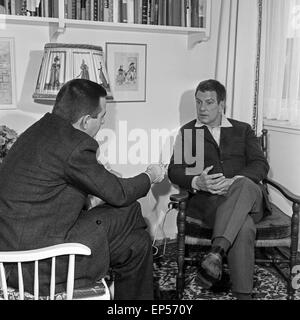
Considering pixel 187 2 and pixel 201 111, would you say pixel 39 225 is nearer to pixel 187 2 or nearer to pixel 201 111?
pixel 201 111

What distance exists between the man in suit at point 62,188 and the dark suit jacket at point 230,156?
83 cm

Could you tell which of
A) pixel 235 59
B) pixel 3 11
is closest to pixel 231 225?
pixel 235 59

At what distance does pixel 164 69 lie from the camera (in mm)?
3186

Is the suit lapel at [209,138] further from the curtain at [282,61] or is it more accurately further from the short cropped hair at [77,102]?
the short cropped hair at [77,102]

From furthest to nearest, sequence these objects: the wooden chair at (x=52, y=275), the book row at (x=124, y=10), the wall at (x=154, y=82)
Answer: the wall at (x=154, y=82), the book row at (x=124, y=10), the wooden chair at (x=52, y=275)

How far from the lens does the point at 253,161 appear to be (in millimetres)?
2787

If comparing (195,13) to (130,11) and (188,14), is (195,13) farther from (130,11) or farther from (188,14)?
(130,11)

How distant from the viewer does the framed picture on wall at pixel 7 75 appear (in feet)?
8.94

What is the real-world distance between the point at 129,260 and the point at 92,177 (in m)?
0.47

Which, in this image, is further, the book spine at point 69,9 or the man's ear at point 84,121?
the book spine at point 69,9

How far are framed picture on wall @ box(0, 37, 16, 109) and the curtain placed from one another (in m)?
1.61

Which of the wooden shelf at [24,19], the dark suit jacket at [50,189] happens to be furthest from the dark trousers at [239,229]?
the wooden shelf at [24,19]

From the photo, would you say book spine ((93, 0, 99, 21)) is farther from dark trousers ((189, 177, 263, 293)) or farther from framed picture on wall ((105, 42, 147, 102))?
dark trousers ((189, 177, 263, 293))

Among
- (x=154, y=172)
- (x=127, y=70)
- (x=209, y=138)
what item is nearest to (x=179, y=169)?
(x=209, y=138)
